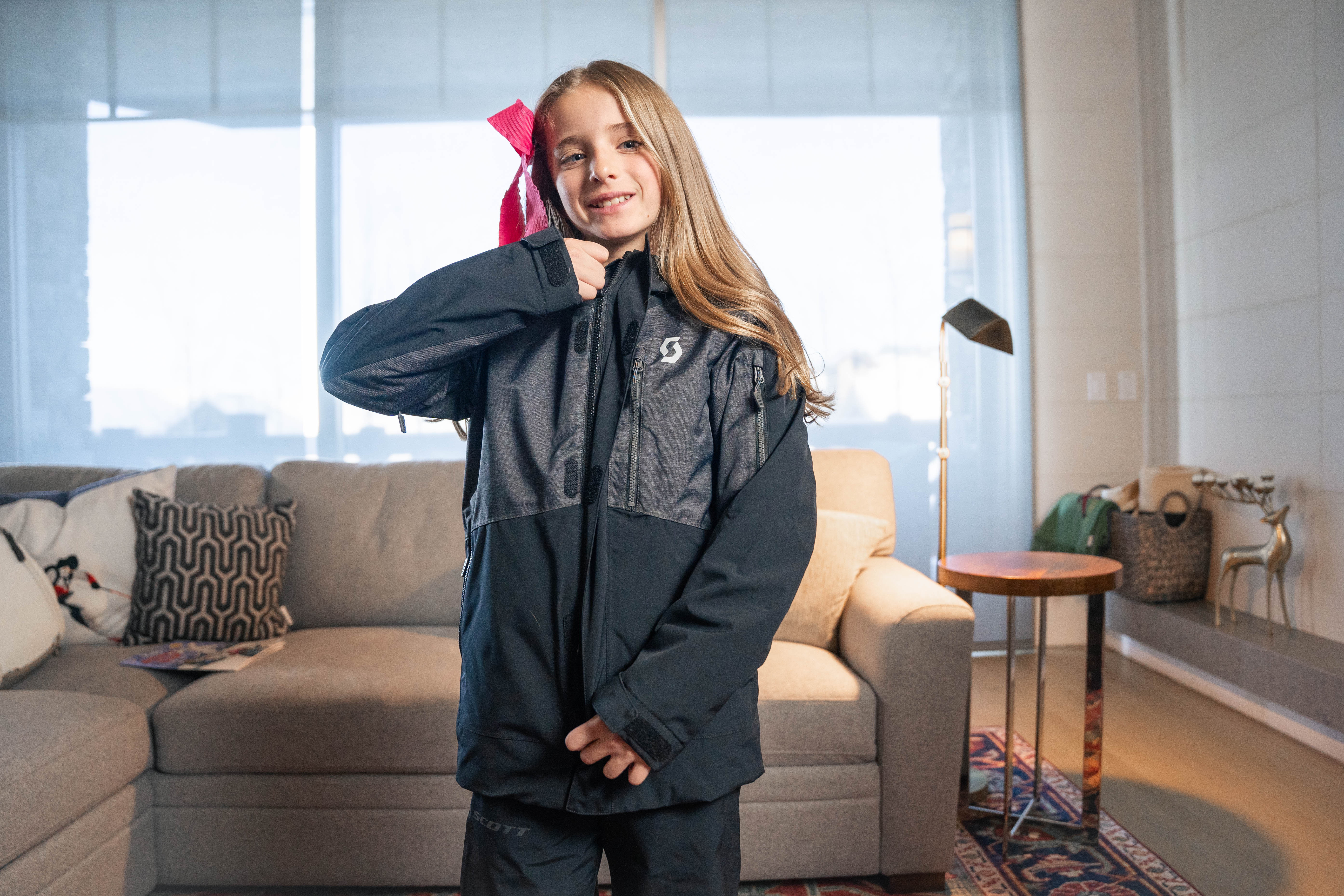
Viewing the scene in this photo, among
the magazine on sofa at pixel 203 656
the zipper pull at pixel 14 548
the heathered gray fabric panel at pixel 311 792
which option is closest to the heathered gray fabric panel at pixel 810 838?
the heathered gray fabric panel at pixel 311 792

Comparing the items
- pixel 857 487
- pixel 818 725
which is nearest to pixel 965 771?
pixel 818 725

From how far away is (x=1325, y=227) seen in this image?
2.45 metres

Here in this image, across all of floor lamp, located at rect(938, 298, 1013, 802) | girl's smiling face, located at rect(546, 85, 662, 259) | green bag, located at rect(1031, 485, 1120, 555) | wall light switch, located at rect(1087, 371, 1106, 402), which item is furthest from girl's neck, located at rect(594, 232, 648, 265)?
wall light switch, located at rect(1087, 371, 1106, 402)

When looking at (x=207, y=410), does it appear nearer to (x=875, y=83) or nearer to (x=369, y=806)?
(x=369, y=806)

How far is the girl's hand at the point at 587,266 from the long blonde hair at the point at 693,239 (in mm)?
88

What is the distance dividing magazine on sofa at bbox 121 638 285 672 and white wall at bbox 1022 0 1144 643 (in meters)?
2.85

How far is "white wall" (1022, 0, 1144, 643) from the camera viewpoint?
3496mm

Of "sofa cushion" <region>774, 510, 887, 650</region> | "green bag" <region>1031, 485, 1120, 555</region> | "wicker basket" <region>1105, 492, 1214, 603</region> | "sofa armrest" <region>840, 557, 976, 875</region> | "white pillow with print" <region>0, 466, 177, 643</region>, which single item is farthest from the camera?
"green bag" <region>1031, 485, 1120, 555</region>

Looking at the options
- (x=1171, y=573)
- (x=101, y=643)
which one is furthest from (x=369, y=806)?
(x=1171, y=573)

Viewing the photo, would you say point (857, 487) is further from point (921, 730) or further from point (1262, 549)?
point (1262, 549)

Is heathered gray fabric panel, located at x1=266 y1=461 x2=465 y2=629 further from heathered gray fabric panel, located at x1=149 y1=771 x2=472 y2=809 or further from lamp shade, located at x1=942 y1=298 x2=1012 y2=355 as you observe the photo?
lamp shade, located at x1=942 y1=298 x2=1012 y2=355

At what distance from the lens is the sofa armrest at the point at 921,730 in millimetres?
1734

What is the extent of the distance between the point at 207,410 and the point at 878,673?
9.34ft

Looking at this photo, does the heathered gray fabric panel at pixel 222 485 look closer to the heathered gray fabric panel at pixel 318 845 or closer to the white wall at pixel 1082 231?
the heathered gray fabric panel at pixel 318 845
